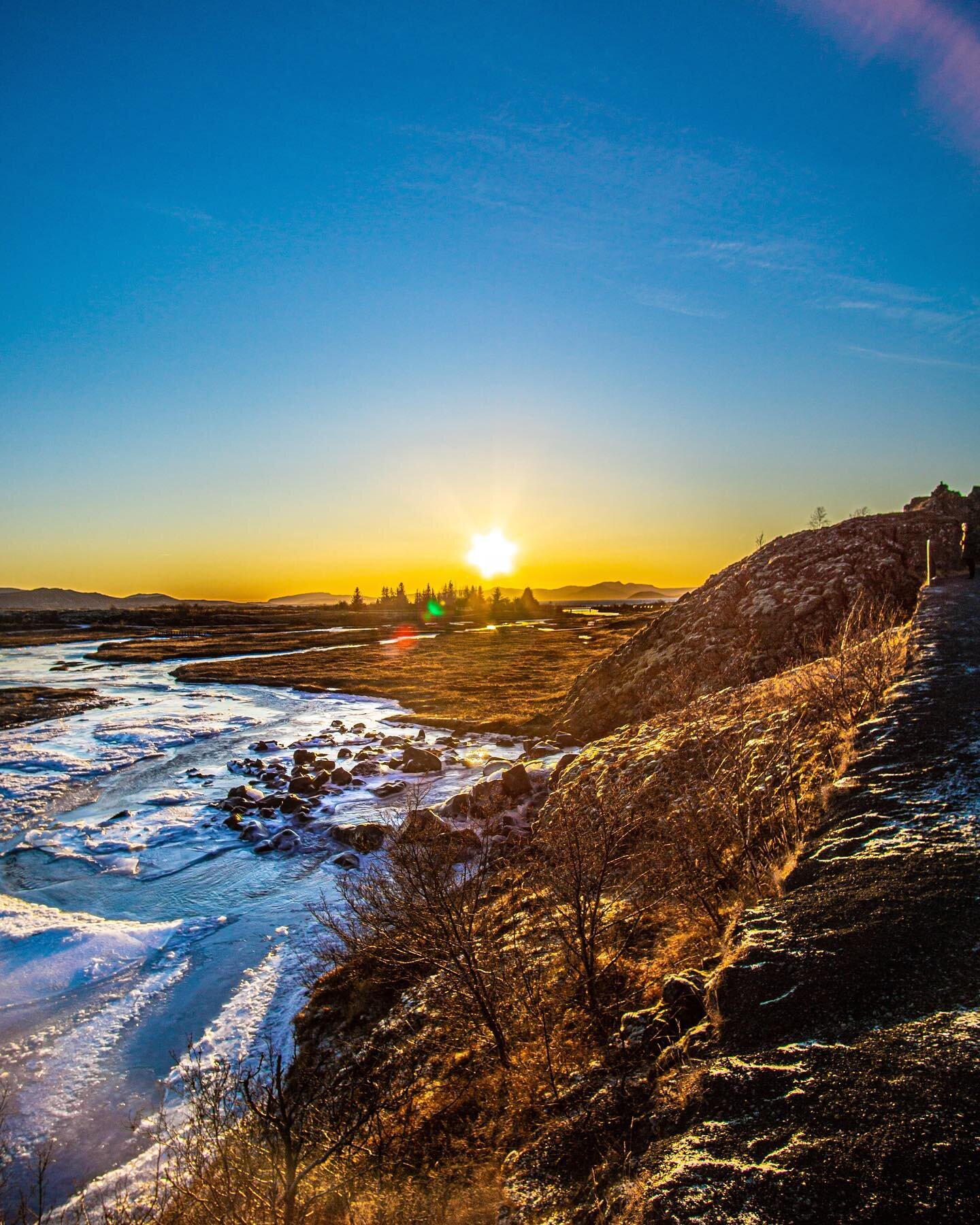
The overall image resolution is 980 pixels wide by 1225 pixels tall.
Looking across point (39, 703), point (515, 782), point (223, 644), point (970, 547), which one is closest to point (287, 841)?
point (515, 782)

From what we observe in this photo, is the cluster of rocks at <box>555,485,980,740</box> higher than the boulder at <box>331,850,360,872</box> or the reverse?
higher

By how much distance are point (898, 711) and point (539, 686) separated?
32568 millimetres

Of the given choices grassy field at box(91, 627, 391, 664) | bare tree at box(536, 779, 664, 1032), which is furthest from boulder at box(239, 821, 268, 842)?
grassy field at box(91, 627, 391, 664)

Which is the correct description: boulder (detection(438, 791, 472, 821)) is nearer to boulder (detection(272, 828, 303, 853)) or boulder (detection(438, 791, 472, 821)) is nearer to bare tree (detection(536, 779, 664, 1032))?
boulder (detection(272, 828, 303, 853))

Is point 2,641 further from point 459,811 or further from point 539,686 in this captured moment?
point 459,811

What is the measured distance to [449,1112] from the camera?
19.3 feet

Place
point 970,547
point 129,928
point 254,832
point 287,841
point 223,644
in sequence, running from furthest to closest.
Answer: point 223,644 < point 970,547 < point 254,832 < point 287,841 < point 129,928

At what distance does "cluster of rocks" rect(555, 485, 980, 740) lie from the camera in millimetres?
16375

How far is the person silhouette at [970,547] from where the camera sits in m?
15.8

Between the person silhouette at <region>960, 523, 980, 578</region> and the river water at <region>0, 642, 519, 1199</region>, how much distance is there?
15598 mm

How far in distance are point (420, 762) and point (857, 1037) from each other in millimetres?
19227

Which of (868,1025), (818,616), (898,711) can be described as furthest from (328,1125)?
(818,616)

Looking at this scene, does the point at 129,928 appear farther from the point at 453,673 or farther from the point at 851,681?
the point at 453,673

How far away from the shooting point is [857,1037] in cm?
270
